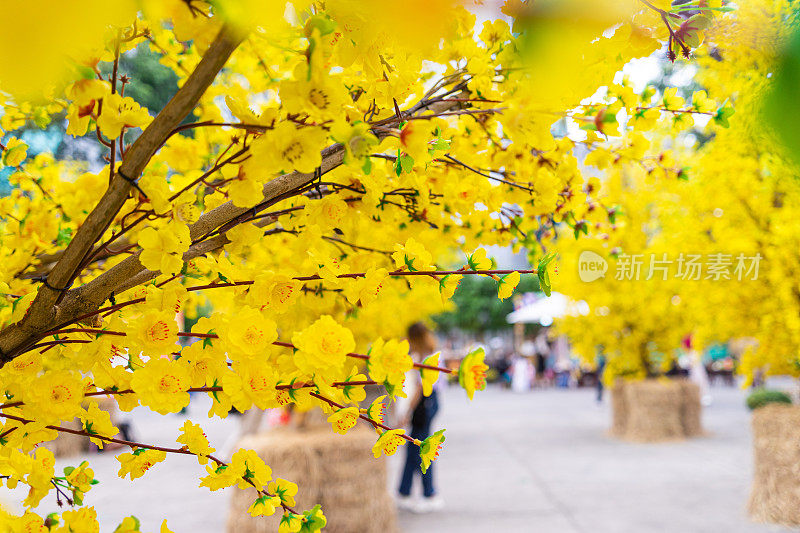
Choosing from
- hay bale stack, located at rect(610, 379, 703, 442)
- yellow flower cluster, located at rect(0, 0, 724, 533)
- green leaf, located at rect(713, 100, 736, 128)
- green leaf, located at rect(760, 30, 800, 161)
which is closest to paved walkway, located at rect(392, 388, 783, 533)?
hay bale stack, located at rect(610, 379, 703, 442)

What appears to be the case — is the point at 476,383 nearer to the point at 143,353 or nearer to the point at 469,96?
the point at 143,353

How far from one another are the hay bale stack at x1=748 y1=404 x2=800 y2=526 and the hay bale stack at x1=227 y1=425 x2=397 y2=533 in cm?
274

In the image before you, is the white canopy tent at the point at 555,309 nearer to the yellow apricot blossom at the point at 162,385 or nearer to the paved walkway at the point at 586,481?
the paved walkway at the point at 586,481

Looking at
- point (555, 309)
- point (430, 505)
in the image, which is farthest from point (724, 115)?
point (555, 309)

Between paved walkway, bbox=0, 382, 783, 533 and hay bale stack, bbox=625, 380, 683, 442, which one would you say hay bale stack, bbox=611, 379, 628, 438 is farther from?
paved walkway, bbox=0, 382, 783, 533

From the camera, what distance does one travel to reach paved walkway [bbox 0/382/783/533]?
4184 mm

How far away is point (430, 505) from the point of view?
4.63 meters

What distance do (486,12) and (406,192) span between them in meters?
0.87

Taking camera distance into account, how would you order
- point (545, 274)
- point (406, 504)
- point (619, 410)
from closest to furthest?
point (545, 274) → point (406, 504) → point (619, 410)

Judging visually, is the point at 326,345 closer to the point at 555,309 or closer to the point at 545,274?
the point at 545,274

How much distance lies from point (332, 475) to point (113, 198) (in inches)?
125

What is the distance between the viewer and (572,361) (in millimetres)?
18188

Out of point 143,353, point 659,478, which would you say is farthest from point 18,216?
point 659,478

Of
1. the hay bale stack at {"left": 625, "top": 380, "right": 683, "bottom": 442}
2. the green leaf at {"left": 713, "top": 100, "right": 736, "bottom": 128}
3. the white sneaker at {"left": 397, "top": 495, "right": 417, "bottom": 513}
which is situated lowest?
the white sneaker at {"left": 397, "top": 495, "right": 417, "bottom": 513}
